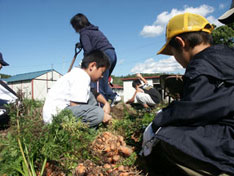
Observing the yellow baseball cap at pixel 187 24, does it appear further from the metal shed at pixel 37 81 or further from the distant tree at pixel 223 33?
the metal shed at pixel 37 81

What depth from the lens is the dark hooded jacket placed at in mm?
1346

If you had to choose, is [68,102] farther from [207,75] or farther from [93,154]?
[207,75]

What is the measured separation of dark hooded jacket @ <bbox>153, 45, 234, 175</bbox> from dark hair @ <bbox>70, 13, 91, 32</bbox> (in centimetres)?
341

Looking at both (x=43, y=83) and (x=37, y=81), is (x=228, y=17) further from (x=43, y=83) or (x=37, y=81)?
(x=43, y=83)

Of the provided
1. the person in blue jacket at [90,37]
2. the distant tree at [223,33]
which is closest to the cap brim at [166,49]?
the person in blue jacket at [90,37]

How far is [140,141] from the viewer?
7.47ft

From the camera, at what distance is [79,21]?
14.1 ft

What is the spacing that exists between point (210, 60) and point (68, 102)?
78.8 inches

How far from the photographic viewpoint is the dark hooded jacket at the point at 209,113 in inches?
53.0

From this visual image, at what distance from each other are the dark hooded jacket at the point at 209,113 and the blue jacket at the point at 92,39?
3103 mm

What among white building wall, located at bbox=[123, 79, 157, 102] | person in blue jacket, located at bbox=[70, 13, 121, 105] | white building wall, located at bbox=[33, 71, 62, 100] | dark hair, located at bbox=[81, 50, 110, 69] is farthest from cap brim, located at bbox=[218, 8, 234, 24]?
white building wall, located at bbox=[33, 71, 62, 100]

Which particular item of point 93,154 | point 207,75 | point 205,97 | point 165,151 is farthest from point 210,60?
point 93,154

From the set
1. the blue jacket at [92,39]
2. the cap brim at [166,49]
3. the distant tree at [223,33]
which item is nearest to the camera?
the cap brim at [166,49]

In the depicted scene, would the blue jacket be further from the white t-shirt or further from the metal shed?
the metal shed
